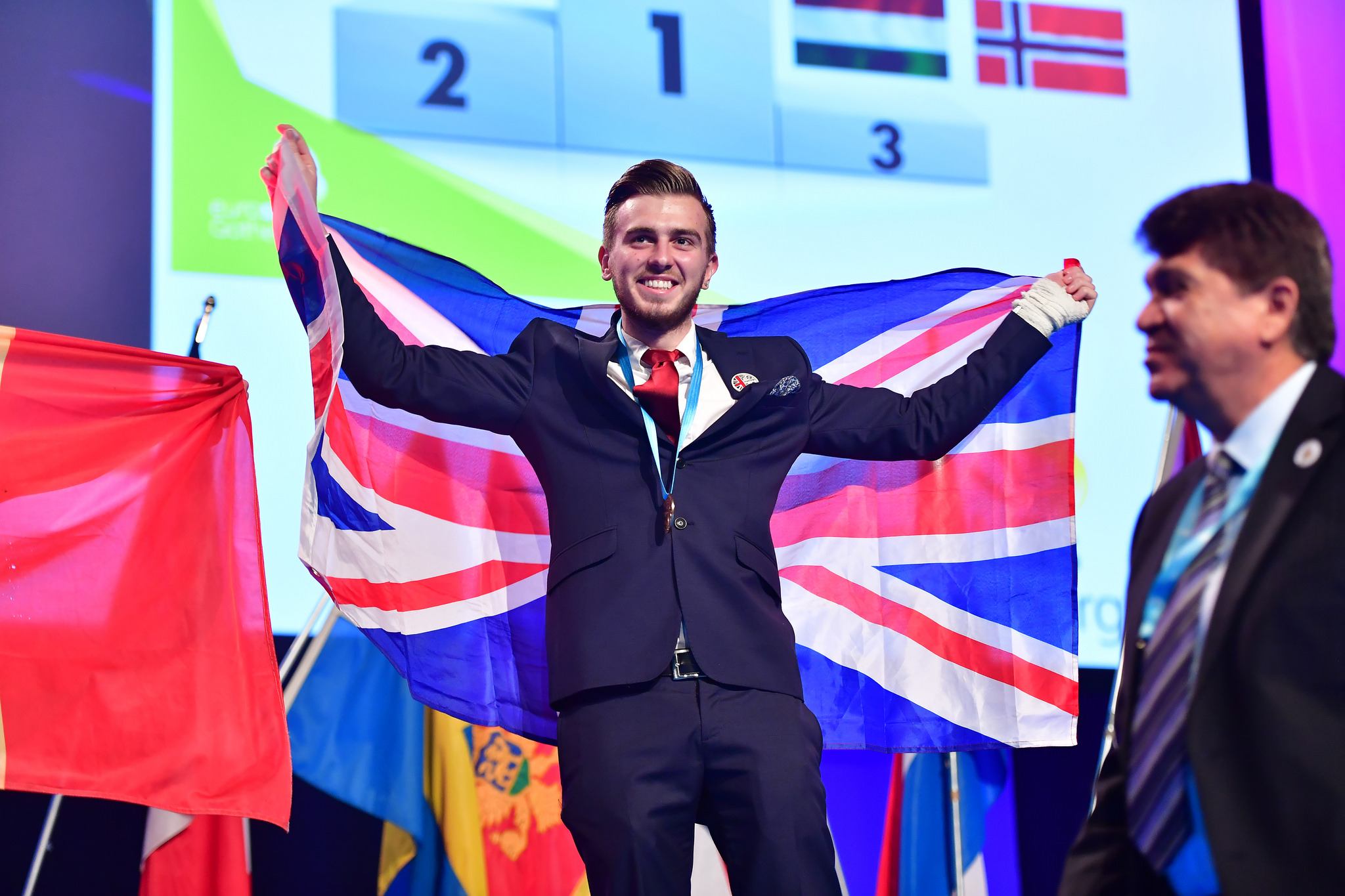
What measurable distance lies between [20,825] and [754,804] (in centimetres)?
233

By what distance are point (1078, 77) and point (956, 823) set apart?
2.55m

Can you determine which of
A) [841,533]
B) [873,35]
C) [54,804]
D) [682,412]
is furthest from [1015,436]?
[54,804]

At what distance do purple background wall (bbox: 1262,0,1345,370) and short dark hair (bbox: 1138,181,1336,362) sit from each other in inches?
130

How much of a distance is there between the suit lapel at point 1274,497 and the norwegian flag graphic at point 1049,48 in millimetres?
3016

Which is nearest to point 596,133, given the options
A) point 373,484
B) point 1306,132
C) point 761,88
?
point 761,88

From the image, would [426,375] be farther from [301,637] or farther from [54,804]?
[54,804]

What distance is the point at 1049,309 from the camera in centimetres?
283

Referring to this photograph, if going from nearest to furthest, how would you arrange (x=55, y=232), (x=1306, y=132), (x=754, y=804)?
1. (x=754, y=804)
2. (x=55, y=232)
3. (x=1306, y=132)

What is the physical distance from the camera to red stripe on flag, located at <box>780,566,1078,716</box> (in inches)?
118

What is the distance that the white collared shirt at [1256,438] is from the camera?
1.49 meters

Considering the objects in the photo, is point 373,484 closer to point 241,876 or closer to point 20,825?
point 241,876

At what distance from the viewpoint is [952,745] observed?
298cm

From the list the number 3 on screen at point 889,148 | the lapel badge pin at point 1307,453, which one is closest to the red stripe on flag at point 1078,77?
the number 3 on screen at point 889,148

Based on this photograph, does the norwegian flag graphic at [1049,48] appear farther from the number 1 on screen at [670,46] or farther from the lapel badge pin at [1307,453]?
the lapel badge pin at [1307,453]
